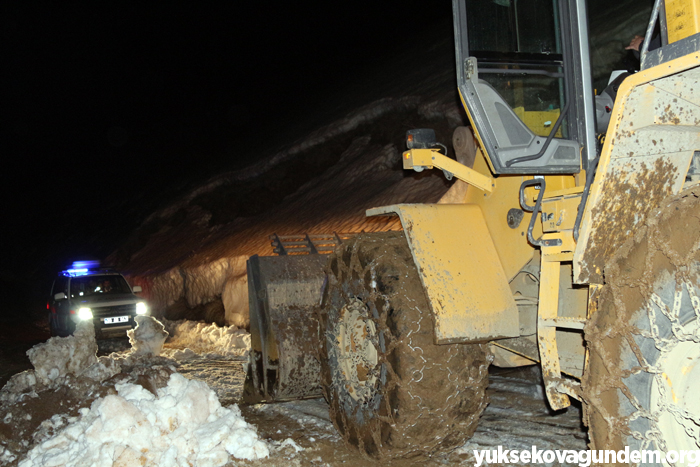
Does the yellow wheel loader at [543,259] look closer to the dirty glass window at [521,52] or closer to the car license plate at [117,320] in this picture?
the dirty glass window at [521,52]

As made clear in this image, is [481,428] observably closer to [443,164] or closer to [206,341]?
[443,164]

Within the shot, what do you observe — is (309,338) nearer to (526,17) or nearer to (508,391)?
(508,391)

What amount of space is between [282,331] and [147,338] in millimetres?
5007

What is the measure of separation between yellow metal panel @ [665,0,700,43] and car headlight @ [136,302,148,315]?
34.3 ft

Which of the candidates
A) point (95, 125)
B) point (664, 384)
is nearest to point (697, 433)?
point (664, 384)

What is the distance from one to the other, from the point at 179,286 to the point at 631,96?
42.1 ft

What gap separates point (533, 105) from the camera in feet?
9.77

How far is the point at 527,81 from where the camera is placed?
299 cm

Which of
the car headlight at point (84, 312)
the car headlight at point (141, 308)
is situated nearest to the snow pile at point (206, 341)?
the car headlight at point (141, 308)

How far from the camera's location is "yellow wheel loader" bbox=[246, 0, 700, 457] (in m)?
1.95

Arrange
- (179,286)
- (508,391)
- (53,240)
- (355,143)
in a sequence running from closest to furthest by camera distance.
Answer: (508,391), (179,286), (355,143), (53,240)

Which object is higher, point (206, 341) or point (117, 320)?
point (117, 320)

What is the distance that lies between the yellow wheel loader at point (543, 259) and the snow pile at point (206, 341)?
507 centimetres

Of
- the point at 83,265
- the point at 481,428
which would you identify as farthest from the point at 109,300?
the point at 481,428
